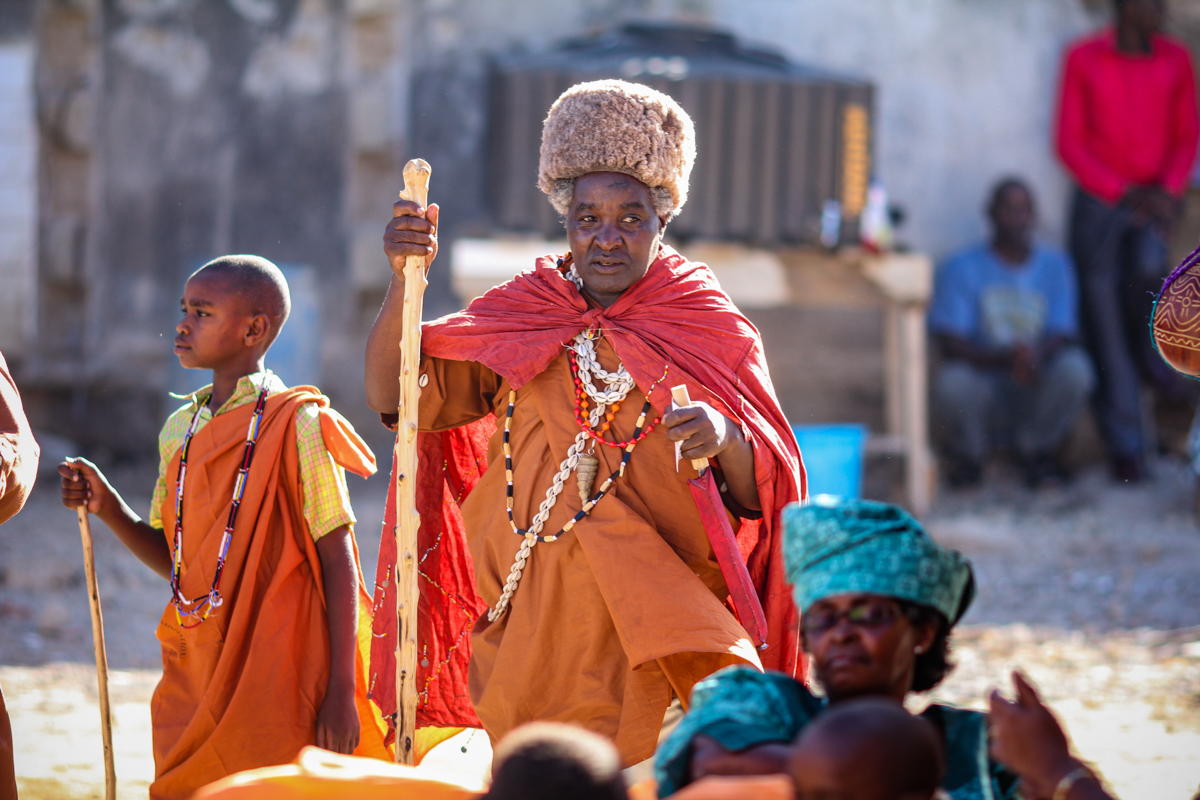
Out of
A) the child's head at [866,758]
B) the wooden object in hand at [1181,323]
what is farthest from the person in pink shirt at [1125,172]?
the child's head at [866,758]

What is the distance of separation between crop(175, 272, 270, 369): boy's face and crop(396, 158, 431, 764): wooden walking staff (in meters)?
0.51

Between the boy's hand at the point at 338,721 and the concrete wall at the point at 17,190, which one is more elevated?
→ the concrete wall at the point at 17,190

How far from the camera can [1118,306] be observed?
9922 mm

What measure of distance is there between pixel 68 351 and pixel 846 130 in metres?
5.83

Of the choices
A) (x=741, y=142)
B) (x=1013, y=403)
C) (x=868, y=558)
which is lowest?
(x=1013, y=403)

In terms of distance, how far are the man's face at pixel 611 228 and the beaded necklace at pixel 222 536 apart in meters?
0.99

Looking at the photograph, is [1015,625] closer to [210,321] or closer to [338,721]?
[338,721]

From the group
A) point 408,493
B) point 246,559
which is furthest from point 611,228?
point 246,559

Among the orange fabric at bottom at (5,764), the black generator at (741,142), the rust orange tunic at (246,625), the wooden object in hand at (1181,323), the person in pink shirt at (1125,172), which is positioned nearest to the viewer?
the wooden object in hand at (1181,323)

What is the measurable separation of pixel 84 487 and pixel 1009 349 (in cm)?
734

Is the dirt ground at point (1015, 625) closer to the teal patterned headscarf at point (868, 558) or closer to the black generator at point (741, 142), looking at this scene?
the teal patterned headscarf at point (868, 558)

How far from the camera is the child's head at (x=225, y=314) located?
3592 millimetres

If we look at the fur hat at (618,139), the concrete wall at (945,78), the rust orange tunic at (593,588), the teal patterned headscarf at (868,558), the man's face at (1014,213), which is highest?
the concrete wall at (945,78)

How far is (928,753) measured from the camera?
6.75ft
